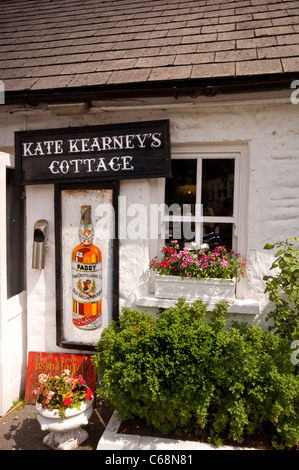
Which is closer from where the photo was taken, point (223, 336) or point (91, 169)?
point (223, 336)

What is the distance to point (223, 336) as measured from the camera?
2869 mm

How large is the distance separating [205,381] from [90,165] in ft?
8.27

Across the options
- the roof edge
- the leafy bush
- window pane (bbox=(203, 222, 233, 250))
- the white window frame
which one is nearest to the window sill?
the white window frame

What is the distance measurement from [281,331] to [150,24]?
431 cm

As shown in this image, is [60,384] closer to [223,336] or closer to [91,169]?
[223,336]

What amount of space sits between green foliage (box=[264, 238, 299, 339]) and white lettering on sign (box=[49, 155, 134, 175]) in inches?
68.9

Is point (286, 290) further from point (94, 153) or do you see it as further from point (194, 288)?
point (94, 153)

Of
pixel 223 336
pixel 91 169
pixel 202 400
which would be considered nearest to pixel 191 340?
pixel 223 336

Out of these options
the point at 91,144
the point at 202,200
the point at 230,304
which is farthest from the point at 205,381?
the point at 91,144

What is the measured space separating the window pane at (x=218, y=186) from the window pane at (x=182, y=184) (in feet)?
0.42

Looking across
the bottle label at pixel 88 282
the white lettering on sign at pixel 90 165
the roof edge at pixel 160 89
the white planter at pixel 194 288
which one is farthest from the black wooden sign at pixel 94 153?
the white planter at pixel 194 288

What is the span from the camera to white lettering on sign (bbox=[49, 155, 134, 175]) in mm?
3516

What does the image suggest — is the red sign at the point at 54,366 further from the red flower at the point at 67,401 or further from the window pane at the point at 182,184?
the window pane at the point at 182,184

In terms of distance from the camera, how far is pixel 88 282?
3746mm
